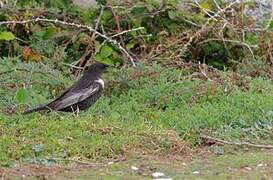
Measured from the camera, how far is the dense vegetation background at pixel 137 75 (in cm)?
762

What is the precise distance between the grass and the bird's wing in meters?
0.13

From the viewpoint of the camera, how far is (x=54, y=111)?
8.55 meters

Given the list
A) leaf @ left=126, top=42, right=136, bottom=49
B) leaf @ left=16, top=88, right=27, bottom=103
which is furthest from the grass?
leaf @ left=126, top=42, right=136, bottom=49

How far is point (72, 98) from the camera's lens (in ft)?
28.6

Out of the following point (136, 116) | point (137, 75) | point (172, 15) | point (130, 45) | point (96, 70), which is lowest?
point (136, 116)

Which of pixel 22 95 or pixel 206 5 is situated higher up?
pixel 206 5

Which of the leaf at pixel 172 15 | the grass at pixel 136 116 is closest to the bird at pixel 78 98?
the grass at pixel 136 116

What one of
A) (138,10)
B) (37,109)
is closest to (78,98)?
(37,109)

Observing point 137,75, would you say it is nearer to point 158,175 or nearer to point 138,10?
point 138,10

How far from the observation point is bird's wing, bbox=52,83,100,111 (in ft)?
28.4

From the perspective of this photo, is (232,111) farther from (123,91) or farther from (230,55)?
(230,55)

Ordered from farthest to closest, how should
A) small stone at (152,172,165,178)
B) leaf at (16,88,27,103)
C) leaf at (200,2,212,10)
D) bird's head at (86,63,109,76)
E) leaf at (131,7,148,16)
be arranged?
leaf at (200,2,212,10) < leaf at (131,7,148,16) < bird's head at (86,63,109,76) < leaf at (16,88,27,103) < small stone at (152,172,165,178)

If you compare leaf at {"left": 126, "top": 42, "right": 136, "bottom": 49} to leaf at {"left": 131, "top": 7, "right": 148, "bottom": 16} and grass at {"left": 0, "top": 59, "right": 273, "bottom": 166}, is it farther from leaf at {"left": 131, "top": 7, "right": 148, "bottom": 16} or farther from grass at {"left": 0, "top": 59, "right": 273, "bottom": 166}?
grass at {"left": 0, "top": 59, "right": 273, "bottom": 166}

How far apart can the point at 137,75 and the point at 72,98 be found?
1.50 meters
